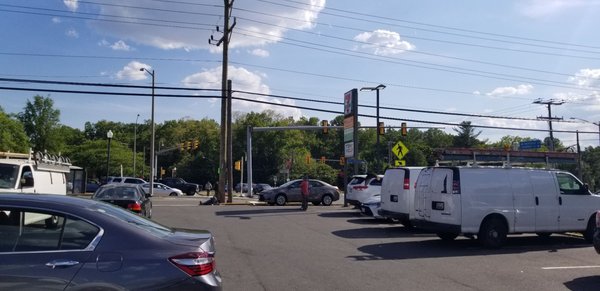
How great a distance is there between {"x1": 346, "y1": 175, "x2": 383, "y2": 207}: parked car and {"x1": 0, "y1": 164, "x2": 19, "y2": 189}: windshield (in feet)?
46.4

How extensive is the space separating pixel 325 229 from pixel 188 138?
88855 mm

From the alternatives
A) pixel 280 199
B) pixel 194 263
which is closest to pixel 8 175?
pixel 194 263

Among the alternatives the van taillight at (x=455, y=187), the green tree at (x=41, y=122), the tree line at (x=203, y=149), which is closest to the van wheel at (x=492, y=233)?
the van taillight at (x=455, y=187)

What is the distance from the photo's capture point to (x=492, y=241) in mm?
12578

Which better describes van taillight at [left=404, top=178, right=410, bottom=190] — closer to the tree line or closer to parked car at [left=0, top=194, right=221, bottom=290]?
parked car at [left=0, top=194, right=221, bottom=290]

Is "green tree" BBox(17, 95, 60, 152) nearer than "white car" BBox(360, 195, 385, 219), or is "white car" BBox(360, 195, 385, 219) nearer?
"white car" BBox(360, 195, 385, 219)

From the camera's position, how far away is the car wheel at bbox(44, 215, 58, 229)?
4.50 m

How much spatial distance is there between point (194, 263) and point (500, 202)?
32.5 ft

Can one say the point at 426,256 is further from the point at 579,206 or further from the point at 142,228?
the point at 142,228

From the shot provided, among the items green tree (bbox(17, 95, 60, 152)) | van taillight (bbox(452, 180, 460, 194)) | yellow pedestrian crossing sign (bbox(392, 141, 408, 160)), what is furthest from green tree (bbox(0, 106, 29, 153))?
van taillight (bbox(452, 180, 460, 194))

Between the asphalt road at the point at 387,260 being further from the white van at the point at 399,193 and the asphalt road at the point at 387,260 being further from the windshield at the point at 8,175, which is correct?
the windshield at the point at 8,175

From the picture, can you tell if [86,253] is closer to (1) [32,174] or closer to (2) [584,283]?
(2) [584,283]

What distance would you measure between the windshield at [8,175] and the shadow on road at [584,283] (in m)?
10.8

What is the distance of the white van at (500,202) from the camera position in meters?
12.5
